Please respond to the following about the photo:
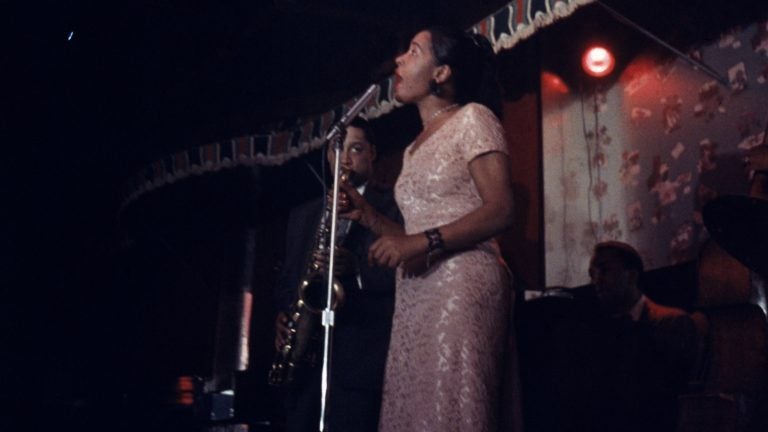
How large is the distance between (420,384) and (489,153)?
671mm

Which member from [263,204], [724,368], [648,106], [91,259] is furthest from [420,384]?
[91,259]

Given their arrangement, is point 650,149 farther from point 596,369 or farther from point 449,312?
point 449,312

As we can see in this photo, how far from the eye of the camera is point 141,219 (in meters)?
9.15

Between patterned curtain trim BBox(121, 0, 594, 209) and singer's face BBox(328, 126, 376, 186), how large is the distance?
3.07 feet

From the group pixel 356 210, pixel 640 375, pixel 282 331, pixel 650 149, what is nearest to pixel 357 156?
pixel 282 331

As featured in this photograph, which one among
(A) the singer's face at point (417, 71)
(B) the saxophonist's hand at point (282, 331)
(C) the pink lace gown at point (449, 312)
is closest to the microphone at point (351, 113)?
(A) the singer's face at point (417, 71)

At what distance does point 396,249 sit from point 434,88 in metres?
0.63

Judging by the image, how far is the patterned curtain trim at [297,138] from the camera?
409 centimetres

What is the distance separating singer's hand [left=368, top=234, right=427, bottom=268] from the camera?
2.35 meters

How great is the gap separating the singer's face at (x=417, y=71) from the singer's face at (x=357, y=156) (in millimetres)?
884

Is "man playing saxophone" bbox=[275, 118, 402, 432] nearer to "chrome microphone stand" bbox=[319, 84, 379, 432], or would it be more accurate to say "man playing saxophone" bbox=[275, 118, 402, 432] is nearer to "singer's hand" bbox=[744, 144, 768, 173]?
"chrome microphone stand" bbox=[319, 84, 379, 432]

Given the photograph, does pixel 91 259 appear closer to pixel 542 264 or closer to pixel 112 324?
pixel 112 324

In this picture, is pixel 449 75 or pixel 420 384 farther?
pixel 449 75

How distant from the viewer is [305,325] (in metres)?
3.43
